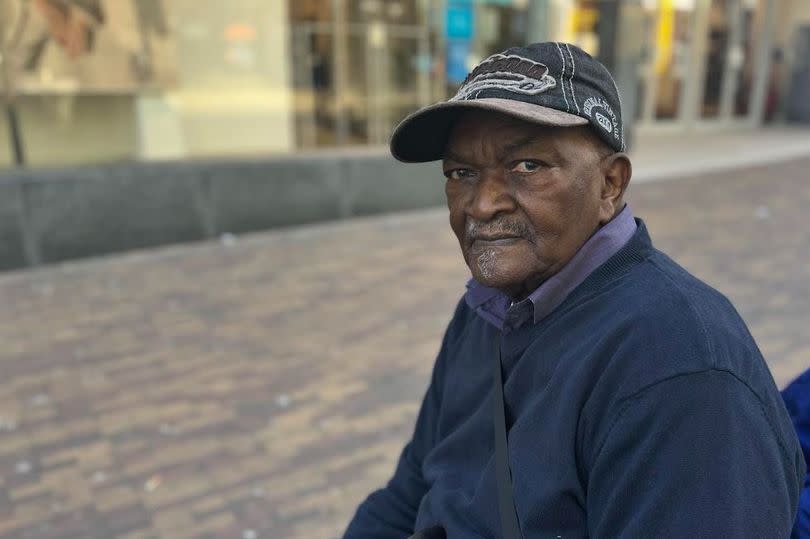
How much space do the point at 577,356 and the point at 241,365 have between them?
11.0ft

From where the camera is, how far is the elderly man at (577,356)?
3.52 feet

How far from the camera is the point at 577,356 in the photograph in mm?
1255

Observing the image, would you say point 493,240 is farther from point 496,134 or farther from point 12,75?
point 12,75

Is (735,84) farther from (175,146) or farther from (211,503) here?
(211,503)

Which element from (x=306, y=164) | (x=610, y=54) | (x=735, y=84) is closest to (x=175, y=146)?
(x=306, y=164)

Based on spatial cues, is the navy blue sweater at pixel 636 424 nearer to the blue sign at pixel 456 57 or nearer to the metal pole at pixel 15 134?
the metal pole at pixel 15 134

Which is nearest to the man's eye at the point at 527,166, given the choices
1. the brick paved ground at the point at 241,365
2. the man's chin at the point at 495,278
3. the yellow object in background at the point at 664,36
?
the man's chin at the point at 495,278

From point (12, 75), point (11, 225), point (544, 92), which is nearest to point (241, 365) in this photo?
point (11, 225)

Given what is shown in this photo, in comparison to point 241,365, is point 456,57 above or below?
above

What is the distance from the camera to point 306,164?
7.61m

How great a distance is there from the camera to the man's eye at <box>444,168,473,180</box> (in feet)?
4.76

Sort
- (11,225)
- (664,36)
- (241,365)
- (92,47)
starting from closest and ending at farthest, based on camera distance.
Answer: (241,365) → (11,225) → (92,47) → (664,36)

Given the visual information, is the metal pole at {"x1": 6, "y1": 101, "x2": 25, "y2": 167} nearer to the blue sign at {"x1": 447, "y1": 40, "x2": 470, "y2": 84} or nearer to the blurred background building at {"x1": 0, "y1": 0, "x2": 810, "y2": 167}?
the blurred background building at {"x1": 0, "y1": 0, "x2": 810, "y2": 167}

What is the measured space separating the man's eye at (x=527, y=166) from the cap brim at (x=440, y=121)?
4.3 inches
